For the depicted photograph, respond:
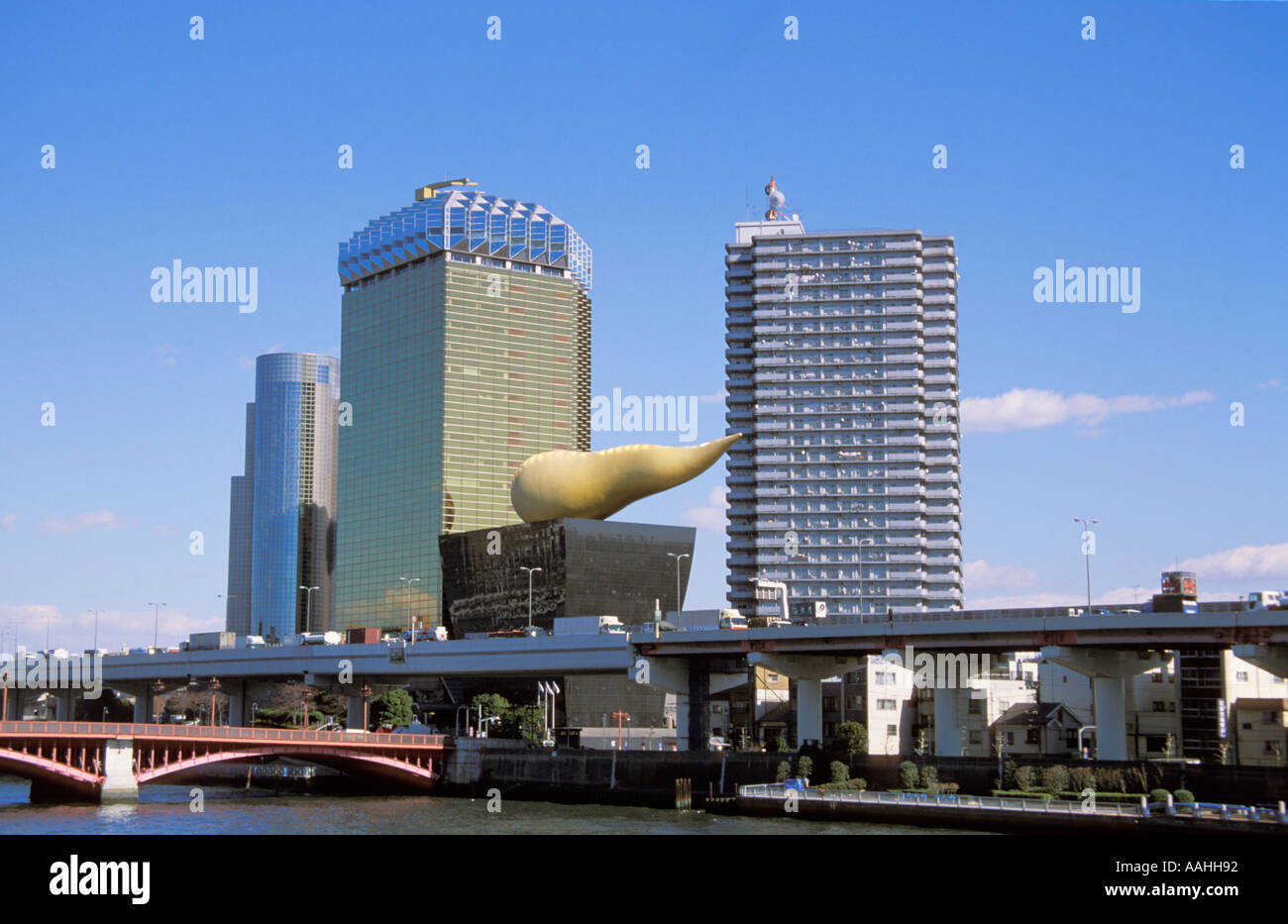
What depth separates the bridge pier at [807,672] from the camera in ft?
350

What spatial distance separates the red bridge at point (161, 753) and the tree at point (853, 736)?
3211 centimetres

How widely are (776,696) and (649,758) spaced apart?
1827 inches

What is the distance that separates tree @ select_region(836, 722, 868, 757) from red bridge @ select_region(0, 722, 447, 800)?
105 ft

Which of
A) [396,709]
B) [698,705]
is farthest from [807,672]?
[396,709]

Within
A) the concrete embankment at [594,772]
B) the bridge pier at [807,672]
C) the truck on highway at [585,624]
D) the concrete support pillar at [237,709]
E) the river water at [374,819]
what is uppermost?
the truck on highway at [585,624]

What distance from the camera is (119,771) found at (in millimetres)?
100562

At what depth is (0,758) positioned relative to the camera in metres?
94.5

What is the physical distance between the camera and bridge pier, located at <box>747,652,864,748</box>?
350 feet

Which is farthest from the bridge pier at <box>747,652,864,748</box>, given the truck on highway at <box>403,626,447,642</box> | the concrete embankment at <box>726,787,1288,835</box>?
the truck on highway at <box>403,626,447,642</box>

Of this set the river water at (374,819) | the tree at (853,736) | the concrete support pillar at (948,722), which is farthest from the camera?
the tree at (853,736)

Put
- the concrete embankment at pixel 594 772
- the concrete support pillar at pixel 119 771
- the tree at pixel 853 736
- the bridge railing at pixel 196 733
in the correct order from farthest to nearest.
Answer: the tree at pixel 853 736 → the concrete support pillar at pixel 119 771 → the bridge railing at pixel 196 733 → the concrete embankment at pixel 594 772

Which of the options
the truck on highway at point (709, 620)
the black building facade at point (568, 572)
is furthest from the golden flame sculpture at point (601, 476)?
the truck on highway at point (709, 620)

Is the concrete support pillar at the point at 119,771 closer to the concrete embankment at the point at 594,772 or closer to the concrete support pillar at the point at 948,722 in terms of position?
the concrete embankment at the point at 594,772
